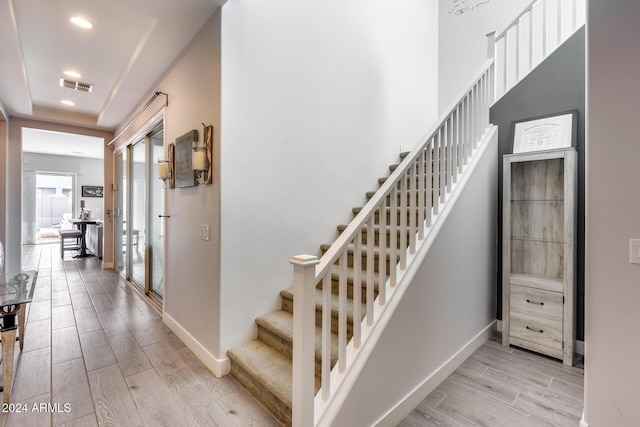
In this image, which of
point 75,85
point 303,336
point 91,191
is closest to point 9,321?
point 303,336

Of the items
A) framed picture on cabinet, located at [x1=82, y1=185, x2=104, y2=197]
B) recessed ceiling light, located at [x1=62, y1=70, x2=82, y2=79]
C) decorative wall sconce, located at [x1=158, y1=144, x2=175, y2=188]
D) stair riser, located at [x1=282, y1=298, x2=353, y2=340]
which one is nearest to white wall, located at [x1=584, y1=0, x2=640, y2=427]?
stair riser, located at [x1=282, y1=298, x2=353, y2=340]

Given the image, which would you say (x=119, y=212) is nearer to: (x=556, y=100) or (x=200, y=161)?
(x=200, y=161)

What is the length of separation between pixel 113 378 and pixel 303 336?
5.60 feet

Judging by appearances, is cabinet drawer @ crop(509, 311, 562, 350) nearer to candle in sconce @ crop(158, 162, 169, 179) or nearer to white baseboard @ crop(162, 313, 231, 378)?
white baseboard @ crop(162, 313, 231, 378)

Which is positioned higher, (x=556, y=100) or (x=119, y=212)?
(x=556, y=100)

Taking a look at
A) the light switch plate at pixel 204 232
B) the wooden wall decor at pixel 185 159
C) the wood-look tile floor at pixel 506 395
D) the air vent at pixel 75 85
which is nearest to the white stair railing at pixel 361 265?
the wood-look tile floor at pixel 506 395

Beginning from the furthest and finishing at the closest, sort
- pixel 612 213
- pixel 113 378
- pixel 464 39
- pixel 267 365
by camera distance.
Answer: pixel 464 39
pixel 113 378
pixel 267 365
pixel 612 213

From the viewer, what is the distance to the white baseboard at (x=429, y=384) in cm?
180

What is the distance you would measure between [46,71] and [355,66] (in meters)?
3.49

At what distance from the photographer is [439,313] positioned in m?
2.20

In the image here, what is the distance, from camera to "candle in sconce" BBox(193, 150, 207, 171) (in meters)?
2.29

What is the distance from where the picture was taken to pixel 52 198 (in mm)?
9352

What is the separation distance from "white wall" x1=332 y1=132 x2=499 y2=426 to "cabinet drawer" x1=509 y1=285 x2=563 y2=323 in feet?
0.75

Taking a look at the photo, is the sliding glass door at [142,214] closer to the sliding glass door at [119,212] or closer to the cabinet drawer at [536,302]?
the sliding glass door at [119,212]
